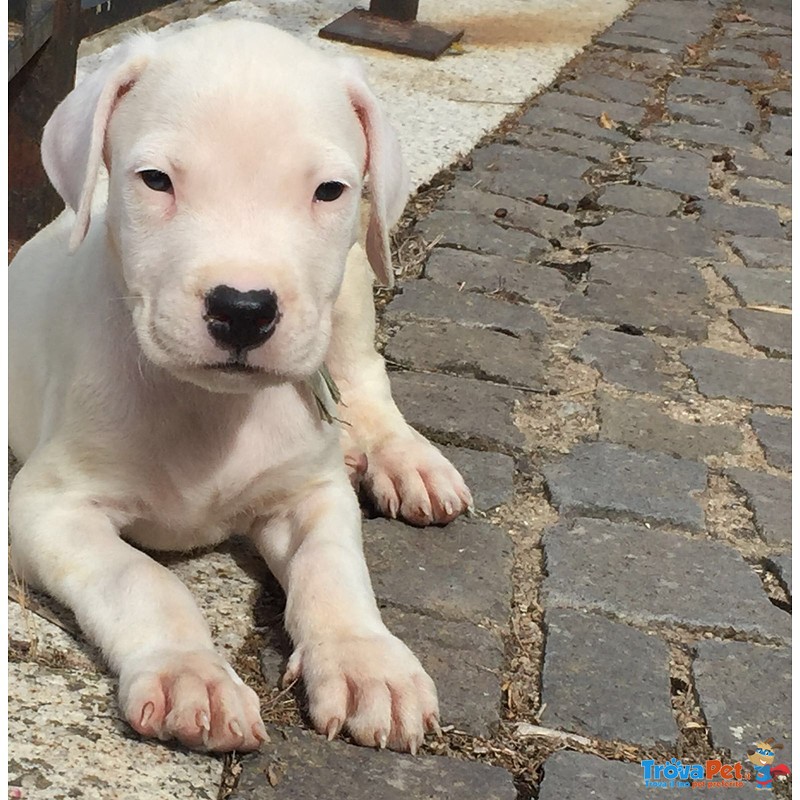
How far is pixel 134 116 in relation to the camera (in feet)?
8.00

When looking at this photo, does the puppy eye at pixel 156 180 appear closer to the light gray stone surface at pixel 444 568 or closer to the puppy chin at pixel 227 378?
the puppy chin at pixel 227 378

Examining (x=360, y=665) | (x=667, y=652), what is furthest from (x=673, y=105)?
(x=360, y=665)

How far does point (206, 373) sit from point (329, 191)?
16.8 inches

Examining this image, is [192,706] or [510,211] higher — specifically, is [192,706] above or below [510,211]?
above

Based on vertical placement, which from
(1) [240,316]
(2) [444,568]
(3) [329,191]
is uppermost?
(3) [329,191]

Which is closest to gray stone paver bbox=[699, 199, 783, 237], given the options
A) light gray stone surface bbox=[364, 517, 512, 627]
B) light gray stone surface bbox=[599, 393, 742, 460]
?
light gray stone surface bbox=[599, 393, 742, 460]

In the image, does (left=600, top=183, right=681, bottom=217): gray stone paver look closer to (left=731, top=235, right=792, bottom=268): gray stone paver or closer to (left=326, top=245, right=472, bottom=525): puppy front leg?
(left=731, top=235, right=792, bottom=268): gray stone paver

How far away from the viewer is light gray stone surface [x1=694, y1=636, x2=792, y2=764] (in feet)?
8.14

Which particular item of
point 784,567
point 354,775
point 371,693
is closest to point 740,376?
point 784,567

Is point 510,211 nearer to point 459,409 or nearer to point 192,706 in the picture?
point 459,409

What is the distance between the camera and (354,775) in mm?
2201

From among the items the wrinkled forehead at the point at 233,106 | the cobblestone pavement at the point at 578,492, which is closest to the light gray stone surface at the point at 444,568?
the cobblestone pavement at the point at 578,492

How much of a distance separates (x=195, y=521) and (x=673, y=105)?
16.1 ft

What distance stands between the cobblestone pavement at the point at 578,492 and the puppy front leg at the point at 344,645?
Result: 0.05 m
